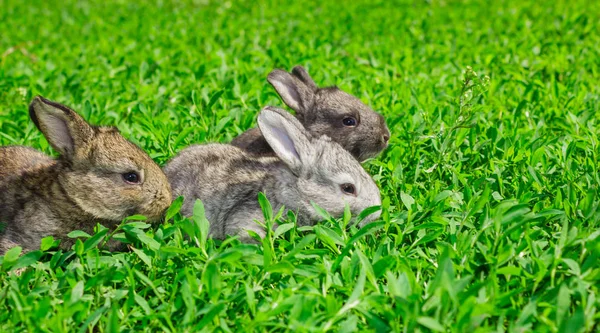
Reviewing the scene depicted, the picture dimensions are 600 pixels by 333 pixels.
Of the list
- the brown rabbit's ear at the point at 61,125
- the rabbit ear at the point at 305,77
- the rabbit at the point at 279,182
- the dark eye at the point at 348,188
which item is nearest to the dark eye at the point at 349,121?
the rabbit ear at the point at 305,77

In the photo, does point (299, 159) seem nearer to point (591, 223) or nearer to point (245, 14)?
point (591, 223)

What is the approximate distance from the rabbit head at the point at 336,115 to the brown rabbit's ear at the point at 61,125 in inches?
80.8

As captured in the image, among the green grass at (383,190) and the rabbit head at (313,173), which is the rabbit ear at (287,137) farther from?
the green grass at (383,190)

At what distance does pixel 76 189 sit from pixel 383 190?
2.14 m

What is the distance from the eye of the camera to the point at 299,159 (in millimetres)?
4770

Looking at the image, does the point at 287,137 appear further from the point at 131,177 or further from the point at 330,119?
the point at 330,119

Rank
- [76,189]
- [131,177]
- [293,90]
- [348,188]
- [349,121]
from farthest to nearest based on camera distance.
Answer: [293,90] → [349,121] → [348,188] → [131,177] → [76,189]

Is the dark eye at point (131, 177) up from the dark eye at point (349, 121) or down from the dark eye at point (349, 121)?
up

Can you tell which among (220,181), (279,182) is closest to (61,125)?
(220,181)

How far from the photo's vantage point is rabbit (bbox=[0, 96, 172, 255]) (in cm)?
441

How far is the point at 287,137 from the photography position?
4.80 metres

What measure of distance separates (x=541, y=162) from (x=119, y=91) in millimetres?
4426

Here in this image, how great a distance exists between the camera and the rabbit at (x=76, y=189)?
4.41 meters

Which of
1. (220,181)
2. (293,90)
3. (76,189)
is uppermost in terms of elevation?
(293,90)
